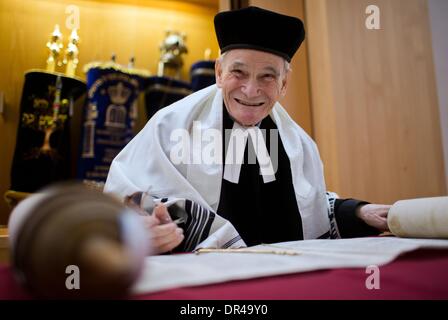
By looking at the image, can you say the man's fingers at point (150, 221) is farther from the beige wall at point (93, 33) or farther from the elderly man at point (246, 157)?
the beige wall at point (93, 33)

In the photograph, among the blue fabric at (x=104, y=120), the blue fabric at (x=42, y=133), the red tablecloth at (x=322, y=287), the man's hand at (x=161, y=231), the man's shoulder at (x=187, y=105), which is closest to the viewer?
the red tablecloth at (x=322, y=287)

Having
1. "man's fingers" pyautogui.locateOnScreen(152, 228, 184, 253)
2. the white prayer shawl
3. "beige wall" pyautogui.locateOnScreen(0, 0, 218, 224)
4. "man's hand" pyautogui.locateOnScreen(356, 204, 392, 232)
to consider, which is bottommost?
"man's fingers" pyautogui.locateOnScreen(152, 228, 184, 253)

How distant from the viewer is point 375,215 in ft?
4.38

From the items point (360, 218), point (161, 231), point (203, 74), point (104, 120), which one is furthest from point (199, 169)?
point (203, 74)

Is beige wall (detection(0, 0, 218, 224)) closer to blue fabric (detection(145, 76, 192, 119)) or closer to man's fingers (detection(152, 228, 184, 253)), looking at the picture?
blue fabric (detection(145, 76, 192, 119))

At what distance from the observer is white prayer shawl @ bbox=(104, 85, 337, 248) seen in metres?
1.23

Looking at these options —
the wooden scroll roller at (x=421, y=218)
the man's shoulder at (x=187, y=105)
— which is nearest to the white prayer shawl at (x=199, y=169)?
the man's shoulder at (x=187, y=105)

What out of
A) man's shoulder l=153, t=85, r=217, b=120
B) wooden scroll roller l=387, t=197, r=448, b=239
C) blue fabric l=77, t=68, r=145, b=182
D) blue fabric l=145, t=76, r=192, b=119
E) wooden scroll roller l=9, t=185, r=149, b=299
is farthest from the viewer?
blue fabric l=145, t=76, r=192, b=119

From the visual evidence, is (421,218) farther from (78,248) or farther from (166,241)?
(78,248)

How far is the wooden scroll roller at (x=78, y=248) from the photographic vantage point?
376 mm

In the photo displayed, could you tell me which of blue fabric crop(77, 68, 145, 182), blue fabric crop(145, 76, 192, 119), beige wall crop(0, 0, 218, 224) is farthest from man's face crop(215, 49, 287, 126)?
beige wall crop(0, 0, 218, 224)

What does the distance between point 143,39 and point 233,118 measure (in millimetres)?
2496

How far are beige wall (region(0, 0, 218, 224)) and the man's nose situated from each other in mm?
2364

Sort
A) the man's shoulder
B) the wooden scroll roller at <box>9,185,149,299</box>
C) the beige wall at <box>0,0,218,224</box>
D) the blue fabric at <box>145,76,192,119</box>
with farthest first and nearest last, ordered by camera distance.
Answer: the blue fabric at <box>145,76,192,119</box>, the beige wall at <box>0,0,218,224</box>, the man's shoulder, the wooden scroll roller at <box>9,185,149,299</box>
